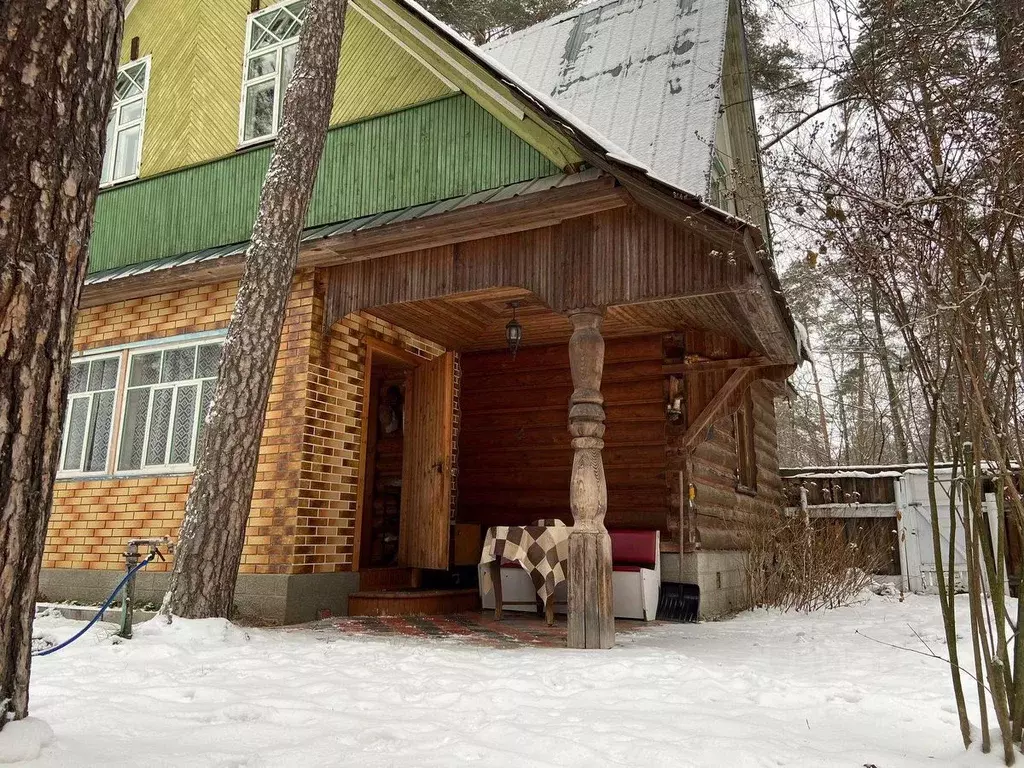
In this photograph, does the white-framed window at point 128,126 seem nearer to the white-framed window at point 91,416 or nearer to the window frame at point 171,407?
the white-framed window at point 91,416

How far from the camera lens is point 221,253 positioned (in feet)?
27.1

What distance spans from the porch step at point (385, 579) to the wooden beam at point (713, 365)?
3.69 meters

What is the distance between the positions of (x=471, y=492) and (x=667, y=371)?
2950 millimetres

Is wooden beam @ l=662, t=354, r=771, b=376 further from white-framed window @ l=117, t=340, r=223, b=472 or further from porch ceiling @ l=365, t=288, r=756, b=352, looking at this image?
white-framed window @ l=117, t=340, r=223, b=472

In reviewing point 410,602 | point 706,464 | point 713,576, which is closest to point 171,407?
point 410,602

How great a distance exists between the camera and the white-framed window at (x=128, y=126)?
990 cm

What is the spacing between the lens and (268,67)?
8961 mm

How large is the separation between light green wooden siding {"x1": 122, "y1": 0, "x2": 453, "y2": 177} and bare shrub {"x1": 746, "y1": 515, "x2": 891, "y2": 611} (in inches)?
260

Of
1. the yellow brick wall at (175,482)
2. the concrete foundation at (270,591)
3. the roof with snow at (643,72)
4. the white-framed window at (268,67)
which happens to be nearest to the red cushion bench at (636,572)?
the concrete foundation at (270,591)

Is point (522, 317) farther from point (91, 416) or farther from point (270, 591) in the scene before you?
point (91, 416)

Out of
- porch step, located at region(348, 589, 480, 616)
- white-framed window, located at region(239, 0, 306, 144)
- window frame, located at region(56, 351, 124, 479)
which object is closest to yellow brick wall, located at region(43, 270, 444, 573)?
window frame, located at region(56, 351, 124, 479)

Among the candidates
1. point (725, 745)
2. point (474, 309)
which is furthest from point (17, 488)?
point (474, 309)

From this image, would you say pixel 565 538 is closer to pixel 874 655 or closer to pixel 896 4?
pixel 874 655

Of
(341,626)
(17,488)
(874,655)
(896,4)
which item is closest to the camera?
(17,488)
